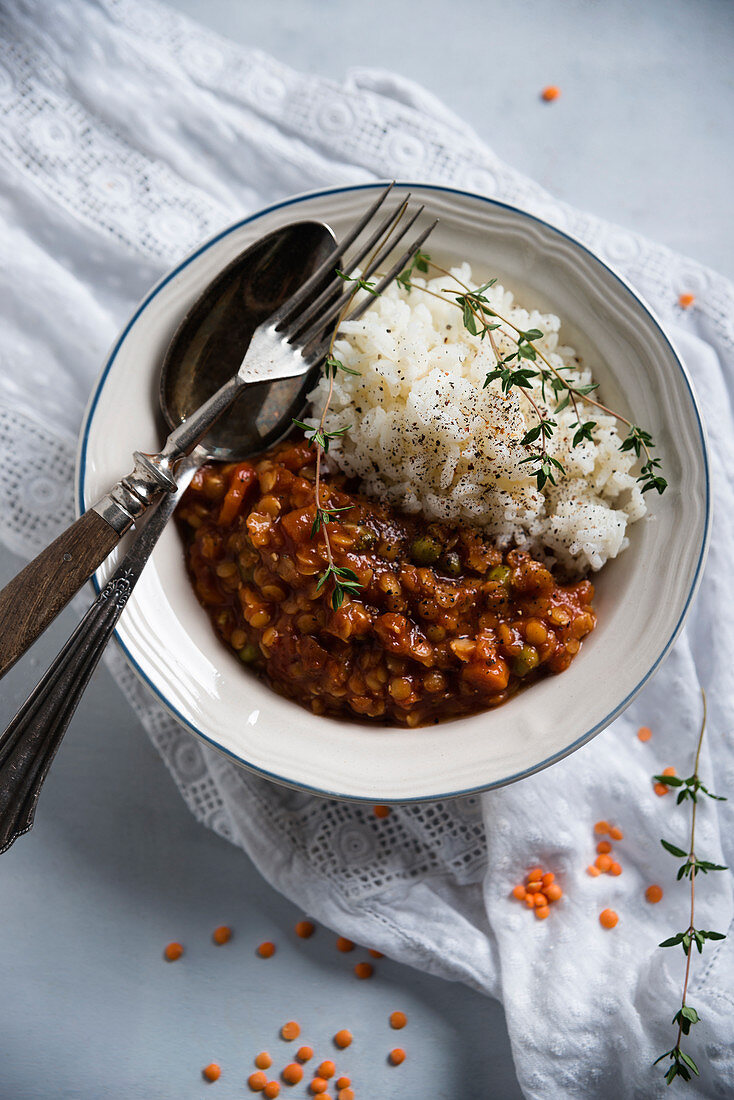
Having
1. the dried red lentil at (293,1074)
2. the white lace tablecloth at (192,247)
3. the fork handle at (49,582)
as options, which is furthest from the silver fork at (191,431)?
the dried red lentil at (293,1074)

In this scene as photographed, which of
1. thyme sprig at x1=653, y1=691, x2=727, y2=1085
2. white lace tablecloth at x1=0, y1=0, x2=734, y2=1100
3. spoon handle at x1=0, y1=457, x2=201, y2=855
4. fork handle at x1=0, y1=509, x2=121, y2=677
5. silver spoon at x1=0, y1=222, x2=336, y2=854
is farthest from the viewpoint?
white lace tablecloth at x1=0, y1=0, x2=734, y2=1100

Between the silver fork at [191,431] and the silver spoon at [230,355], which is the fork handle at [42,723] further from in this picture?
the silver spoon at [230,355]

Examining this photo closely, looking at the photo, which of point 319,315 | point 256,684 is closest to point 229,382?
point 319,315

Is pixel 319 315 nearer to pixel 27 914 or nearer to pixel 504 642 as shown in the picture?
pixel 504 642

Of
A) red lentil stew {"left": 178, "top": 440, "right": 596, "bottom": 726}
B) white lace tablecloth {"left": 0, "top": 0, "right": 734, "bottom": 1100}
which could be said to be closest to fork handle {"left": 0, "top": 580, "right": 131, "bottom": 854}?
red lentil stew {"left": 178, "top": 440, "right": 596, "bottom": 726}

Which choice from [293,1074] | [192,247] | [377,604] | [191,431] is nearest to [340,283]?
[191,431]

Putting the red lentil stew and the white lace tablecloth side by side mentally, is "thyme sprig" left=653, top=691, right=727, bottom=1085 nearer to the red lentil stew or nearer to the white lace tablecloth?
the white lace tablecloth
